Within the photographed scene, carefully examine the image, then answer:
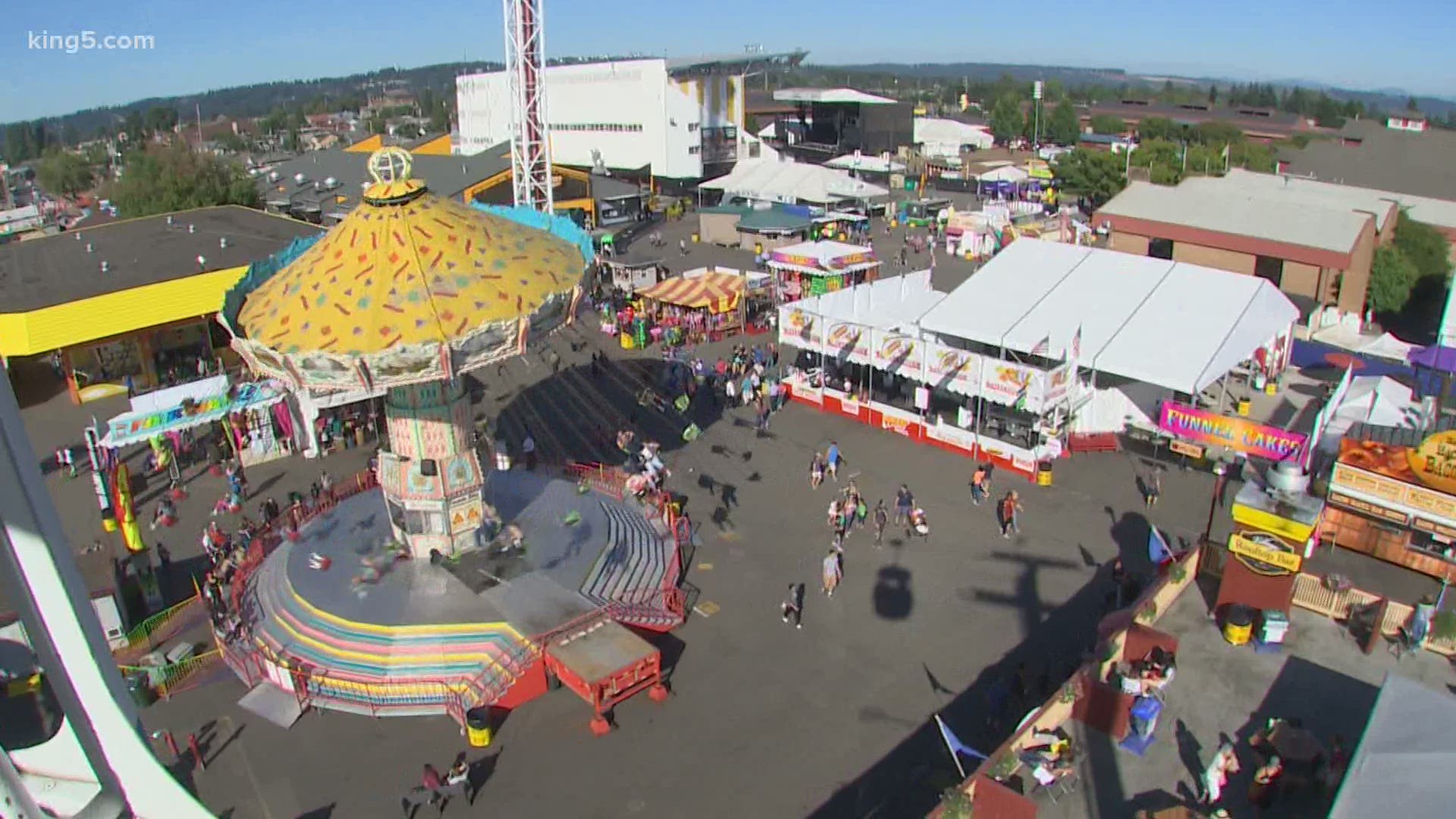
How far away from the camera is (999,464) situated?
23078mm

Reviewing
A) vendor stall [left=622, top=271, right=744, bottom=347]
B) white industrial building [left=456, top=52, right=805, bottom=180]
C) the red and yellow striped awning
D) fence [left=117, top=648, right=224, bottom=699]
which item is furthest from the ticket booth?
white industrial building [left=456, top=52, right=805, bottom=180]

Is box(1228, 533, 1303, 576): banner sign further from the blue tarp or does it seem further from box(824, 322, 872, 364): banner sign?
the blue tarp

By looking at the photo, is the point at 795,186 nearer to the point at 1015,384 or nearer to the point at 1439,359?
the point at 1015,384

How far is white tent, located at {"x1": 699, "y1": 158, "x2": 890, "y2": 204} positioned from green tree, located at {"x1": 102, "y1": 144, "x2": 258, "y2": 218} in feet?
92.5

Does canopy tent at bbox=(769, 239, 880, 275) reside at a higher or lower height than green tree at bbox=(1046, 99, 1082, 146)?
lower

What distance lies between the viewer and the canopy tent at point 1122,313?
23.4 m

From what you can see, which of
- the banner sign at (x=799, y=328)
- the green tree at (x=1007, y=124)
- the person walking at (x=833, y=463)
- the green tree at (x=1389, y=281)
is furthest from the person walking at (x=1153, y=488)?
the green tree at (x=1007, y=124)

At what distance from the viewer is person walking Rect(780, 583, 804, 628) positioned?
16.6m

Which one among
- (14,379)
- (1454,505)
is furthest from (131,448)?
→ (1454,505)

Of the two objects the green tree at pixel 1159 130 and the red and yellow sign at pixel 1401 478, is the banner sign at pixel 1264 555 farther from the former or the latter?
the green tree at pixel 1159 130

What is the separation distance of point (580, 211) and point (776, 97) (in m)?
53.0

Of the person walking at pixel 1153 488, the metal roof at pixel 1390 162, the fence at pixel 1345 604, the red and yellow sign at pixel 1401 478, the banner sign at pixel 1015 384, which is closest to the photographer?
the fence at pixel 1345 604

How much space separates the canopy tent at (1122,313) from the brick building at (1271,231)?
12627 mm

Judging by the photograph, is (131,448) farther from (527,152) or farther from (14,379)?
(527,152)
